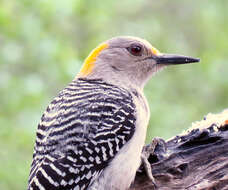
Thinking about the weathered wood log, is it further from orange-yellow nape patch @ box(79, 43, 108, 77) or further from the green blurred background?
the green blurred background

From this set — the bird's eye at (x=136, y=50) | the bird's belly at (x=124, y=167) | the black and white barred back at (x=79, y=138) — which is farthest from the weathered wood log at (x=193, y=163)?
the bird's eye at (x=136, y=50)

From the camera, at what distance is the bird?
4.98m

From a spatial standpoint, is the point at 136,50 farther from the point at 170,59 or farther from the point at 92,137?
the point at 92,137

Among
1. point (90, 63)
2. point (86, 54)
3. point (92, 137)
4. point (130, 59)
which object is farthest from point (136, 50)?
point (86, 54)

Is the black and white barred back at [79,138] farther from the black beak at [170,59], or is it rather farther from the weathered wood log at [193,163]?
the black beak at [170,59]

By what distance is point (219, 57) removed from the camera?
9.43 m

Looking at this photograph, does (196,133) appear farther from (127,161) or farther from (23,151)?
(23,151)

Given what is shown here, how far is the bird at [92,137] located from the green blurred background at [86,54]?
6.59ft

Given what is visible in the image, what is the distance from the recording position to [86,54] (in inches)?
388

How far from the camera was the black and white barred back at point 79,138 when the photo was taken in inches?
195

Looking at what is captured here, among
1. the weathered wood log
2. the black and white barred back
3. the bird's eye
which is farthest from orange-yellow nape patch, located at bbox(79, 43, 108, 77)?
the weathered wood log

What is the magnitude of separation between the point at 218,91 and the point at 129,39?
4043 millimetres

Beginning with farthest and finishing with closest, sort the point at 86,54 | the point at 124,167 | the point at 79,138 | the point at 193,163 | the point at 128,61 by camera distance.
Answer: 1. the point at 86,54
2. the point at 128,61
3. the point at 193,163
4. the point at 124,167
5. the point at 79,138

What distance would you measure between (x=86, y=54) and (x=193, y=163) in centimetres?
484
